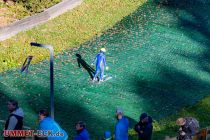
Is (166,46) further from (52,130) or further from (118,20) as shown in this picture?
(52,130)

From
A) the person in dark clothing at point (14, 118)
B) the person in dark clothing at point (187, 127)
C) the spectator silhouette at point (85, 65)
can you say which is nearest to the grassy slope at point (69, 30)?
the spectator silhouette at point (85, 65)

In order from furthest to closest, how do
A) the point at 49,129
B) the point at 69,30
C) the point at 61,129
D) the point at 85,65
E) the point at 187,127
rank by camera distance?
the point at 69,30 < the point at 85,65 < the point at 187,127 < the point at 61,129 < the point at 49,129

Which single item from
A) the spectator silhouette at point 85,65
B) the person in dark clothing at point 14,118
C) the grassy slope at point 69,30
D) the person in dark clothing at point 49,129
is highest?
the grassy slope at point 69,30

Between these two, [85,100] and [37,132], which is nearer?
[37,132]

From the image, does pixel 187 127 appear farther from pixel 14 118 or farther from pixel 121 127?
pixel 14 118

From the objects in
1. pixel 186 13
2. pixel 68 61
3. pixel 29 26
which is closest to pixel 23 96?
pixel 68 61

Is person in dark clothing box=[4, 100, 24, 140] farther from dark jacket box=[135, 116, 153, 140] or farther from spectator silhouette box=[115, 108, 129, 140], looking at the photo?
dark jacket box=[135, 116, 153, 140]

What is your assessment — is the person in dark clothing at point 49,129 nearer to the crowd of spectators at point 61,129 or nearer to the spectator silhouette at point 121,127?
the crowd of spectators at point 61,129

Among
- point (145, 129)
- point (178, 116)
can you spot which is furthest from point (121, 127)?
point (178, 116)
